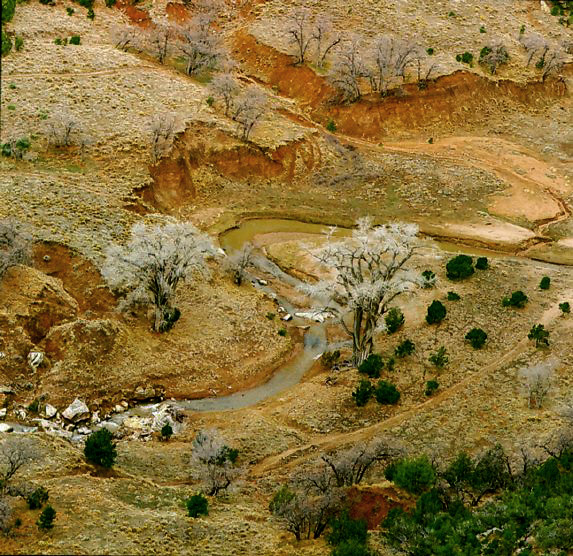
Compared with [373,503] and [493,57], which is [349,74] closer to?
[493,57]

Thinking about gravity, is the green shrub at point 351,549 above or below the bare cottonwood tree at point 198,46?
below

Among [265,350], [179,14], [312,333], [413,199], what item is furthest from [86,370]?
[179,14]

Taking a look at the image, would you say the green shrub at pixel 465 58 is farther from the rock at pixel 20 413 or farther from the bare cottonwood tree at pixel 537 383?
the rock at pixel 20 413

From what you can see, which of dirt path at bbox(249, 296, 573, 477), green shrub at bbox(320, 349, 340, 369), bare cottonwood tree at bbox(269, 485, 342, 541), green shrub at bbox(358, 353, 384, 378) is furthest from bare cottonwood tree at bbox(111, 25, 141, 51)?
bare cottonwood tree at bbox(269, 485, 342, 541)

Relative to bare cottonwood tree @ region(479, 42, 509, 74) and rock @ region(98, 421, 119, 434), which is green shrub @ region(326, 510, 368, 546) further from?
bare cottonwood tree @ region(479, 42, 509, 74)

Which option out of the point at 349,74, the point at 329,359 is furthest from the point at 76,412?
the point at 349,74

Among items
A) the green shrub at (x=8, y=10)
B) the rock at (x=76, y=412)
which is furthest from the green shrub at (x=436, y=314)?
the green shrub at (x=8, y=10)
